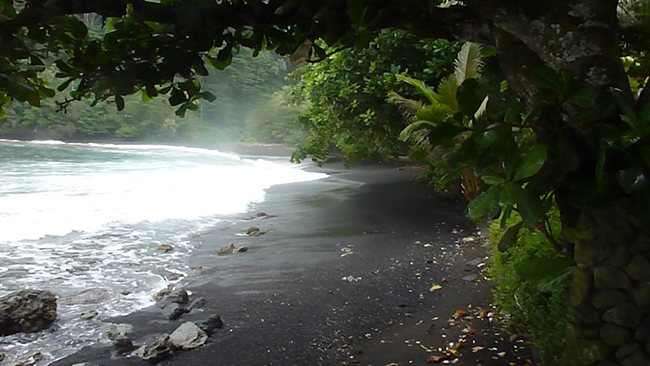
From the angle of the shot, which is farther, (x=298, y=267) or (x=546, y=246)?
(x=298, y=267)

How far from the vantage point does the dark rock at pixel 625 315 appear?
208 cm

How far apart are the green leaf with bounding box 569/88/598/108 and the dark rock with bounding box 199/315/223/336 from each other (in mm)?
3893

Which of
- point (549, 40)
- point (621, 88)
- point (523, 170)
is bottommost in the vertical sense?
point (523, 170)

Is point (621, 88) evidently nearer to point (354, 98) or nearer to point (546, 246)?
point (546, 246)

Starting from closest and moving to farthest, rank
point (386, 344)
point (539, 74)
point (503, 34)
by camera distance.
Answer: point (539, 74) → point (503, 34) → point (386, 344)

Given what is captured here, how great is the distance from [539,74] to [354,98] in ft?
26.6

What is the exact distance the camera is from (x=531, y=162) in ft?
5.58

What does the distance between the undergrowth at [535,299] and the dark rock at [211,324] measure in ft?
8.49

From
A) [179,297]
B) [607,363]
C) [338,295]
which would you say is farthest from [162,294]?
[607,363]

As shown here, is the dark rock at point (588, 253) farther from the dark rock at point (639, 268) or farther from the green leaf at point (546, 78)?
the green leaf at point (546, 78)

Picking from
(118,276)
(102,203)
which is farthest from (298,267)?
(102,203)

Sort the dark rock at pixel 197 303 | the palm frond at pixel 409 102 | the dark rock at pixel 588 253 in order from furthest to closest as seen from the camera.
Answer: the palm frond at pixel 409 102 → the dark rock at pixel 197 303 → the dark rock at pixel 588 253

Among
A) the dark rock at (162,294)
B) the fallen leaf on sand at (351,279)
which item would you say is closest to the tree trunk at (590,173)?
the fallen leaf on sand at (351,279)

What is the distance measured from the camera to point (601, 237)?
2.12 meters
